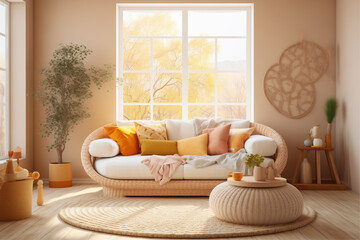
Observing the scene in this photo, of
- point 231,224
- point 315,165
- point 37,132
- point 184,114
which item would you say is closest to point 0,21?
point 37,132

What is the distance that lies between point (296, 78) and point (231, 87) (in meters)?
0.93

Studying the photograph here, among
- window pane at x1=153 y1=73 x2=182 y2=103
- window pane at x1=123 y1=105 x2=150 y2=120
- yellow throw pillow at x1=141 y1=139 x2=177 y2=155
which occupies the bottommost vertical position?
yellow throw pillow at x1=141 y1=139 x2=177 y2=155

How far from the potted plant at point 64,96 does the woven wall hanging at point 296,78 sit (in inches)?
93.4

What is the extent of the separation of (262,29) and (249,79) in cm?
73

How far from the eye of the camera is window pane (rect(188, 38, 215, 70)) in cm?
567

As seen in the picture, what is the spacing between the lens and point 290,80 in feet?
17.9

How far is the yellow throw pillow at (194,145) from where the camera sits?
4.68 metres

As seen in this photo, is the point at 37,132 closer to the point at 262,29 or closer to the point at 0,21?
the point at 0,21

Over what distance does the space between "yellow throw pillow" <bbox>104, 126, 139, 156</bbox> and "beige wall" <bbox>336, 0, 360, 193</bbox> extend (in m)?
2.74

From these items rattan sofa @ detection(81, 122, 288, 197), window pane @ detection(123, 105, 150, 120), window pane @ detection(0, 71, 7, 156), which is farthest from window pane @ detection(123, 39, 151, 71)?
rattan sofa @ detection(81, 122, 288, 197)

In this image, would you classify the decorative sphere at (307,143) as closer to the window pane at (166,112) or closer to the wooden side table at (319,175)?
the wooden side table at (319,175)

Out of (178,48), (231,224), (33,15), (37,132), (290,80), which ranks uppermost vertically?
(33,15)

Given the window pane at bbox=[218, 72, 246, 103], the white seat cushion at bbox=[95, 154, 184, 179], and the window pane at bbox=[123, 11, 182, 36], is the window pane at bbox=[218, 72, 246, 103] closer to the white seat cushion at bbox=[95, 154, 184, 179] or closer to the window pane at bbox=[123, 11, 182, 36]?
the window pane at bbox=[123, 11, 182, 36]

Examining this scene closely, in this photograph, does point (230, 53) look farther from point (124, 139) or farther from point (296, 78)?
point (124, 139)
